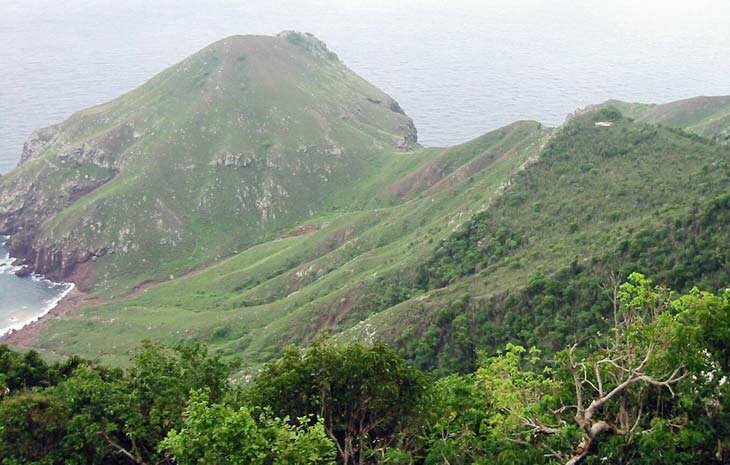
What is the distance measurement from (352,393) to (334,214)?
330ft

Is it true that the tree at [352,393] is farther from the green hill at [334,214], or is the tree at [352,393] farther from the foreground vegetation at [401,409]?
the green hill at [334,214]

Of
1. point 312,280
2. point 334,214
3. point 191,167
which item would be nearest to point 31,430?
point 312,280

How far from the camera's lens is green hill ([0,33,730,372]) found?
54.7 m

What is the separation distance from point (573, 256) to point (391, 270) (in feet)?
82.7

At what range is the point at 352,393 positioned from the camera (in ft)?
97.3

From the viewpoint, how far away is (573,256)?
56438 mm

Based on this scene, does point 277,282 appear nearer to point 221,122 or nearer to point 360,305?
point 360,305

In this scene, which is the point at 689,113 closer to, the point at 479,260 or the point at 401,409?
the point at 479,260

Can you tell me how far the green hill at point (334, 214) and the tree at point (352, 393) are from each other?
22.6m

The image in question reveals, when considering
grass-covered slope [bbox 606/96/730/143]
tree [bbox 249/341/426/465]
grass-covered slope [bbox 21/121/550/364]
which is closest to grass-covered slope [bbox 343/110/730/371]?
grass-covered slope [bbox 21/121/550/364]

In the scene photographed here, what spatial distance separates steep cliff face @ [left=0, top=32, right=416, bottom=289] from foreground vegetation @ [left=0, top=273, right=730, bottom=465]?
90243mm

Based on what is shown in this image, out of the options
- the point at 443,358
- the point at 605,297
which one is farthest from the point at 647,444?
the point at 443,358

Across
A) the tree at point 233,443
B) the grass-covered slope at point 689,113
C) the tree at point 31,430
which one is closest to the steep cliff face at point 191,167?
the grass-covered slope at point 689,113

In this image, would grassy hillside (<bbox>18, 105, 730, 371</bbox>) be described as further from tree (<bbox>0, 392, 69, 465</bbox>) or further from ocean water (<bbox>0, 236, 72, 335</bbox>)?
tree (<bbox>0, 392, 69, 465</bbox>)
